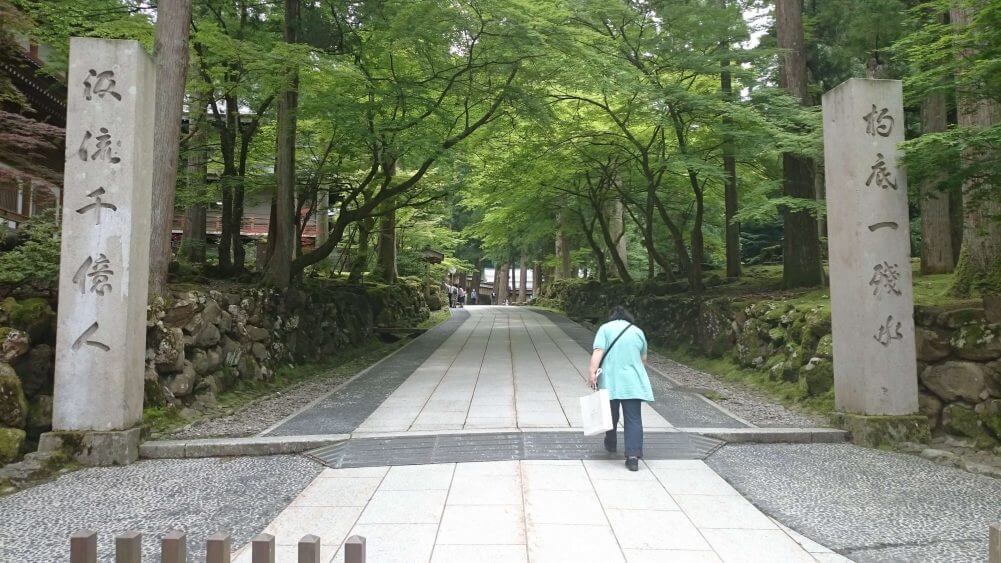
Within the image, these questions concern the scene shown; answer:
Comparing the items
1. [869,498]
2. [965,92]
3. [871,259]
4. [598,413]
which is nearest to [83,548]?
[598,413]

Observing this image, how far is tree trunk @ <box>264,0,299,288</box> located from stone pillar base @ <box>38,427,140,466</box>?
20.0 ft

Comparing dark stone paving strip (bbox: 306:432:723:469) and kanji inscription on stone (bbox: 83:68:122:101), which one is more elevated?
kanji inscription on stone (bbox: 83:68:122:101)

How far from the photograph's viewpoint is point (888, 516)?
450 cm

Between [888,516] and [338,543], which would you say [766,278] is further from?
[338,543]

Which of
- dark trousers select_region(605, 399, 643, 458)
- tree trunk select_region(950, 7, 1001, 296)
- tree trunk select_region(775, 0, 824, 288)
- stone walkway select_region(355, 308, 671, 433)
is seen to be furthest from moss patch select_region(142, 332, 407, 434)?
tree trunk select_region(950, 7, 1001, 296)

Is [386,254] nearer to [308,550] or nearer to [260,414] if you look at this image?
[260,414]

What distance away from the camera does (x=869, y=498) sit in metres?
4.89

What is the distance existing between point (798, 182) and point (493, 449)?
8901 mm

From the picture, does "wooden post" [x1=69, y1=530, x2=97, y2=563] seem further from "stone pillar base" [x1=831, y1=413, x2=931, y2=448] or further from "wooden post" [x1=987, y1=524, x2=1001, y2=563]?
"stone pillar base" [x1=831, y1=413, x2=931, y2=448]

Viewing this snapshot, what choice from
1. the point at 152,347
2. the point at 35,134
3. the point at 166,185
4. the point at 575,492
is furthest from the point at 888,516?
the point at 35,134

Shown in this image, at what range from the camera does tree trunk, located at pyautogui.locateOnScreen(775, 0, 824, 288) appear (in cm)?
1159

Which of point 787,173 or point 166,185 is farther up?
point 787,173

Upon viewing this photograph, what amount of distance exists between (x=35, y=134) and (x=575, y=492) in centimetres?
969

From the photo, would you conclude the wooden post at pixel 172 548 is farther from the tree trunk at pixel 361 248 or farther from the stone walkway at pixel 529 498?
the tree trunk at pixel 361 248
